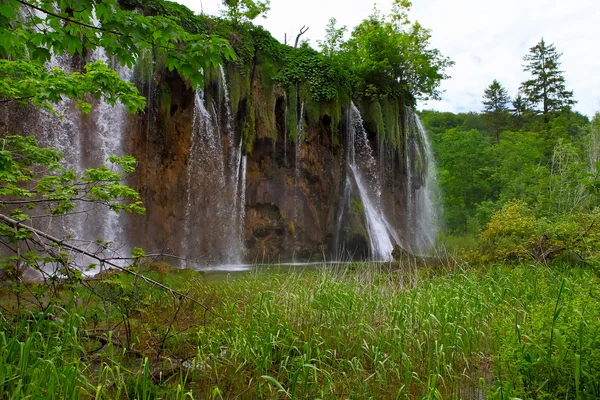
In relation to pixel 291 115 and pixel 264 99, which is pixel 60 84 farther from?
pixel 291 115

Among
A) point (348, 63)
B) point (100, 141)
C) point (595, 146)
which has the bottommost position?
point (100, 141)

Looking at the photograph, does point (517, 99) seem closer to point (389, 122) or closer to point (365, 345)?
point (389, 122)

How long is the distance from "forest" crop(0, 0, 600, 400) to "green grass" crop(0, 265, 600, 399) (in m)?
0.03

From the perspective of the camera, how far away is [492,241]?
35.9 feet

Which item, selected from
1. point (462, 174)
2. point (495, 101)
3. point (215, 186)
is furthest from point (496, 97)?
point (215, 186)

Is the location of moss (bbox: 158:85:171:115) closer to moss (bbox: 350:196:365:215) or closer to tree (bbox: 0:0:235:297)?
moss (bbox: 350:196:365:215)

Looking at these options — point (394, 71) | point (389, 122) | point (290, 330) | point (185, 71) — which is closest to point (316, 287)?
point (290, 330)

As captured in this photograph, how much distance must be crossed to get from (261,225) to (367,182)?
230 inches

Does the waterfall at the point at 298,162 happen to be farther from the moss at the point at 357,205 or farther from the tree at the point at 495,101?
the tree at the point at 495,101

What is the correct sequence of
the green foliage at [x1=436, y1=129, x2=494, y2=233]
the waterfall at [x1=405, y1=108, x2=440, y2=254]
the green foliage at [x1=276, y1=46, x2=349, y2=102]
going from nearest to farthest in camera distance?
the green foliage at [x1=276, y1=46, x2=349, y2=102] < the waterfall at [x1=405, y1=108, x2=440, y2=254] < the green foliage at [x1=436, y1=129, x2=494, y2=233]

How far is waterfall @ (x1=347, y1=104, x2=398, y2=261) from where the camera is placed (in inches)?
747

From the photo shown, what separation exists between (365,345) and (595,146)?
25.5 m

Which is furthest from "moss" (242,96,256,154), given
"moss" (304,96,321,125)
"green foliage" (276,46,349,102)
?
"moss" (304,96,321,125)

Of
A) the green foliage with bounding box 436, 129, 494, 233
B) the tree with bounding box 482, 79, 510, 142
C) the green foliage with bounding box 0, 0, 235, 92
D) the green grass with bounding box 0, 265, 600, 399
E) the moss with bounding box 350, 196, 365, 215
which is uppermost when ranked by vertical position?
the tree with bounding box 482, 79, 510, 142
